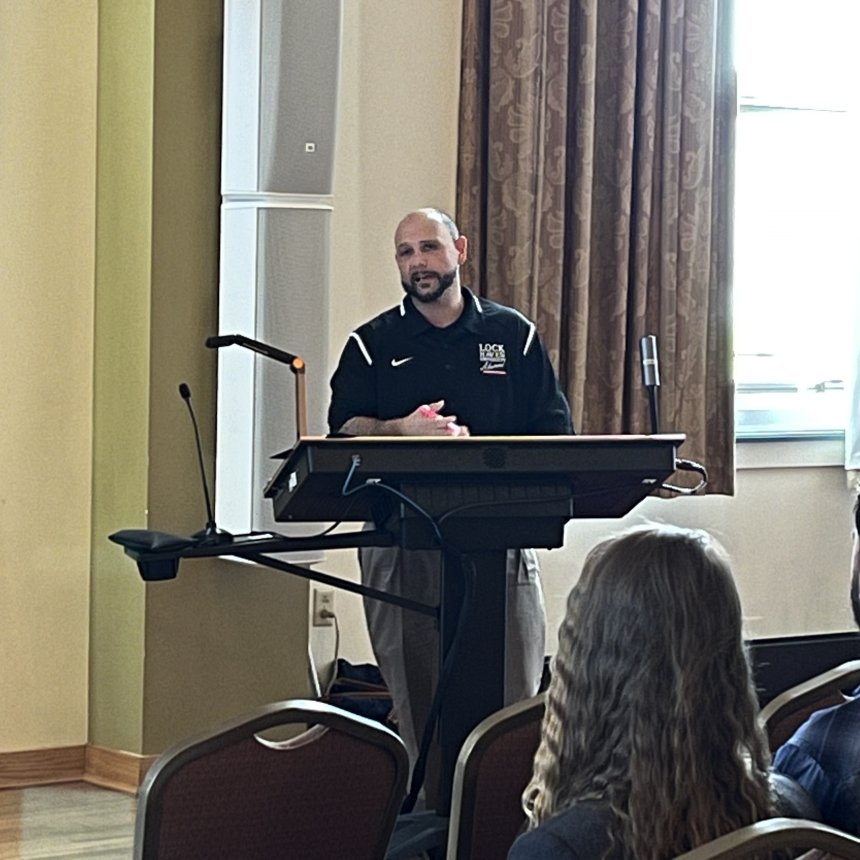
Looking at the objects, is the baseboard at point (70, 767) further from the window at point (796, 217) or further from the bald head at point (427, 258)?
the window at point (796, 217)

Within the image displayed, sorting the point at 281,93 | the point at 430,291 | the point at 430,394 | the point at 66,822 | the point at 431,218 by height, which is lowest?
the point at 66,822

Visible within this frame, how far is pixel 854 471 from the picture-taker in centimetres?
535

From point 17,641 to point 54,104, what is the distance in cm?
139

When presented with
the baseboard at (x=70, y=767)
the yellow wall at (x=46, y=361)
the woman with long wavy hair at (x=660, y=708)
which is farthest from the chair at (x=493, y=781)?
the yellow wall at (x=46, y=361)

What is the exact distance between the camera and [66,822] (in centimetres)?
386

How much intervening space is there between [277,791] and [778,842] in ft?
2.01

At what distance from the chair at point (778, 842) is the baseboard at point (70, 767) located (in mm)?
3030

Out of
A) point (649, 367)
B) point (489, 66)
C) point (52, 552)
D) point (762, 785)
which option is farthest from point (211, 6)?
point (762, 785)

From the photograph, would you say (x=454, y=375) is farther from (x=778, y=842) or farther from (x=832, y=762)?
(x=778, y=842)

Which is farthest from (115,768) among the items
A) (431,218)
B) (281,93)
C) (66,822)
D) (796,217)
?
(796,217)

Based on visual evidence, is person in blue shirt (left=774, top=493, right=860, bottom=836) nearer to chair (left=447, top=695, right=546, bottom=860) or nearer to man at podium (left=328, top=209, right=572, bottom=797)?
chair (left=447, top=695, right=546, bottom=860)

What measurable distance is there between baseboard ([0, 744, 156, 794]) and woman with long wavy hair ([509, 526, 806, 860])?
277 cm

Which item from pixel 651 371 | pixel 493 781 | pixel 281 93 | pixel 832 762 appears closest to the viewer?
pixel 832 762

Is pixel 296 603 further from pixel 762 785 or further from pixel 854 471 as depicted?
pixel 762 785
